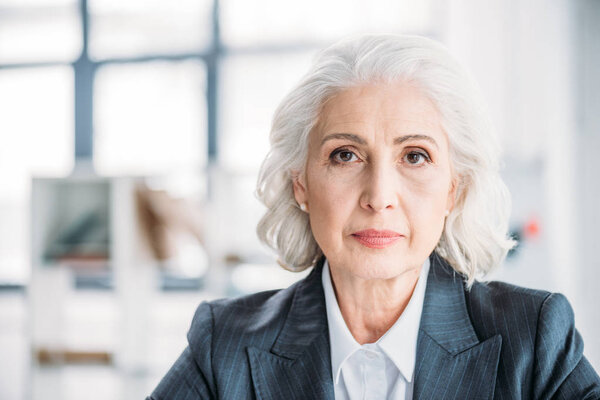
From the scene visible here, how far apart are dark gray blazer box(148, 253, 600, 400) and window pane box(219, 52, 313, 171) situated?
368cm

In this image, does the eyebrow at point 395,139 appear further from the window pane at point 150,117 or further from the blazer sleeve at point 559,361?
the window pane at point 150,117

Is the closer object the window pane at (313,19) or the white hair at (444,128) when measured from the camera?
the white hair at (444,128)

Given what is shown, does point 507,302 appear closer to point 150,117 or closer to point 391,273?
point 391,273

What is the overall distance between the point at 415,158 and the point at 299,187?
0.87ft

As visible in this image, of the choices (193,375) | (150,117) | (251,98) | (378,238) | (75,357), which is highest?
(251,98)

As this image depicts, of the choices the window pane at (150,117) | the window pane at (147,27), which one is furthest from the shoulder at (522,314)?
the window pane at (147,27)

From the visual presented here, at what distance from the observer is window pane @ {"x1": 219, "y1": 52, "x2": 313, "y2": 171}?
4.86m

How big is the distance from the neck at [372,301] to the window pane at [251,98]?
372 cm

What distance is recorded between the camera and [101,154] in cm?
514

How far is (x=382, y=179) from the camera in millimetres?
1026

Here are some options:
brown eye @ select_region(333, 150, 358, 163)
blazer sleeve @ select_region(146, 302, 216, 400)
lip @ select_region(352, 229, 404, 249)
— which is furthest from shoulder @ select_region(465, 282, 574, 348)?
blazer sleeve @ select_region(146, 302, 216, 400)

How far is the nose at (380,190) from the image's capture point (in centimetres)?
102

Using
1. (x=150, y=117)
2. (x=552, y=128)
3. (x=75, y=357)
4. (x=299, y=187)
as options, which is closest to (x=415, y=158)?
(x=299, y=187)

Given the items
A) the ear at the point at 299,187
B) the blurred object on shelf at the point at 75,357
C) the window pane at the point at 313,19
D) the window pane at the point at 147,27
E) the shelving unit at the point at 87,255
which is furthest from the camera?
the window pane at the point at 147,27
